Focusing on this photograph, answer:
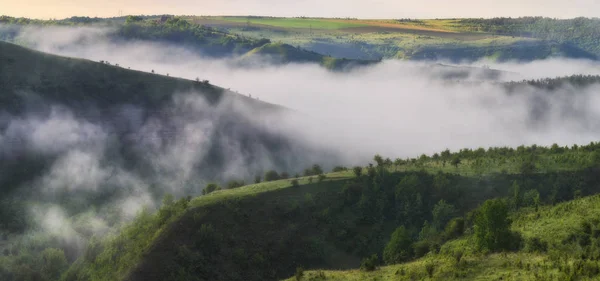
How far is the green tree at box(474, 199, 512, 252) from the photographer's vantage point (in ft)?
274

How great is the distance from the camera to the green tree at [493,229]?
83.6 m

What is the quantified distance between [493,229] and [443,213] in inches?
2359

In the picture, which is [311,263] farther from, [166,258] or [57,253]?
[57,253]

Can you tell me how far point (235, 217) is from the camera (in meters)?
130

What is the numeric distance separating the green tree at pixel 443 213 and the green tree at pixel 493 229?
53.5 m

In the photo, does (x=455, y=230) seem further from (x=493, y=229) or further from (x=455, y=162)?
(x=455, y=162)

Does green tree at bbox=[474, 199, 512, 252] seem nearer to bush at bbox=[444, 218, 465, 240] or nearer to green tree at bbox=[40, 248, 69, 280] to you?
bush at bbox=[444, 218, 465, 240]

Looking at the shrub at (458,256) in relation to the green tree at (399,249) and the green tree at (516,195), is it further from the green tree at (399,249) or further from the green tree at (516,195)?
the green tree at (516,195)

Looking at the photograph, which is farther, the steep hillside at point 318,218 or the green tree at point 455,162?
the green tree at point 455,162

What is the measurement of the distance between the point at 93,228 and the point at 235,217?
66.1 meters

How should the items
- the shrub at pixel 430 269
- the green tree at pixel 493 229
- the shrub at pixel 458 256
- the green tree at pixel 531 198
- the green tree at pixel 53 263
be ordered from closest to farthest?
1. the shrub at pixel 430 269
2. the shrub at pixel 458 256
3. the green tree at pixel 493 229
4. the green tree at pixel 531 198
5. the green tree at pixel 53 263

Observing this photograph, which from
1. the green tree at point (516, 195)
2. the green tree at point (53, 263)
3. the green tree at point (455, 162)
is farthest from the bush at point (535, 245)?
the green tree at point (53, 263)

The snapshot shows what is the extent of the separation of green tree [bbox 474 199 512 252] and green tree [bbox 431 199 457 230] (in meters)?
53.5

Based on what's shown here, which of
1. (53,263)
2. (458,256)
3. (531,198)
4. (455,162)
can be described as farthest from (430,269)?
(53,263)
